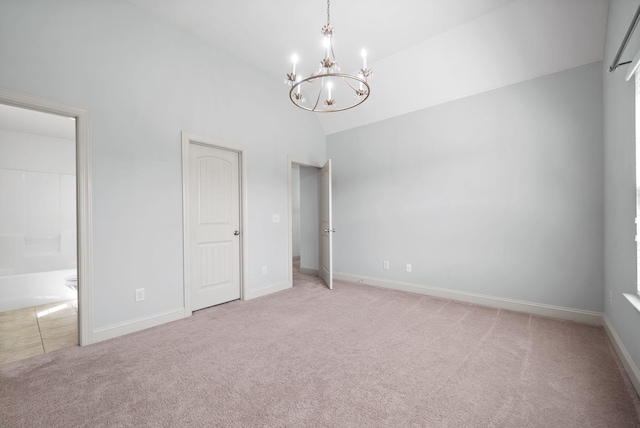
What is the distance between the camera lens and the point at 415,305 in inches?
135

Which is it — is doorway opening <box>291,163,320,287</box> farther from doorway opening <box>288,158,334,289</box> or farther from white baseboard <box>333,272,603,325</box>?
white baseboard <box>333,272,603,325</box>

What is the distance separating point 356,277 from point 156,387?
3302 millimetres

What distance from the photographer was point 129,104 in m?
2.68

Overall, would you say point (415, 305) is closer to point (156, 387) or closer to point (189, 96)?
point (156, 387)

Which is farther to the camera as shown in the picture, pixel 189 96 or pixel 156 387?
pixel 189 96

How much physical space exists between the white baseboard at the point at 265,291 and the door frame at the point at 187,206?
7cm

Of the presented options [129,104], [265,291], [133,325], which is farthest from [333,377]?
[129,104]

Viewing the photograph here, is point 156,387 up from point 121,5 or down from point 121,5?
down

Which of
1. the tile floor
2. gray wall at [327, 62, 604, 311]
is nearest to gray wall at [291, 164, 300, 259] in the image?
gray wall at [327, 62, 604, 311]

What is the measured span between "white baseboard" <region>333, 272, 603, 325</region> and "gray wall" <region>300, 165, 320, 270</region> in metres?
1.24

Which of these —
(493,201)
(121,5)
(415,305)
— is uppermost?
(121,5)

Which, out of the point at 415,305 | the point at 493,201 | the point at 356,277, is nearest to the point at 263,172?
the point at 356,277

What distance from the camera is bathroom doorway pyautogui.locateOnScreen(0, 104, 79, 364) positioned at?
358 cm

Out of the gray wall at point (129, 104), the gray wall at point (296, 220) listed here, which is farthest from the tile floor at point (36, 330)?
the gray wall at point (296, 220)
